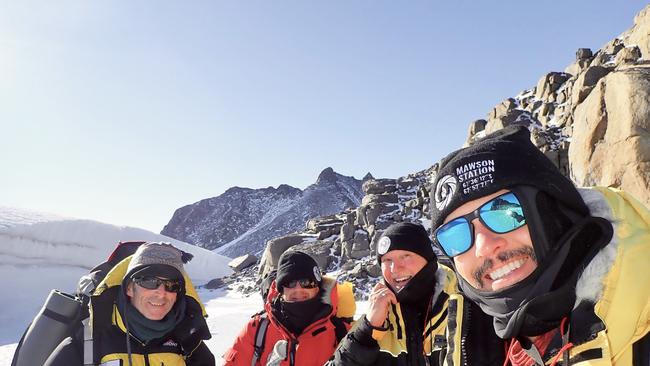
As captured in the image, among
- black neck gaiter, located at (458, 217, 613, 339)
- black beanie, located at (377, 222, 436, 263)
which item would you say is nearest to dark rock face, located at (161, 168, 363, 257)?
black beanie, located at (377, 222, 436, 263)

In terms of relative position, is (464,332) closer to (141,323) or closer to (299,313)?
(299,313)

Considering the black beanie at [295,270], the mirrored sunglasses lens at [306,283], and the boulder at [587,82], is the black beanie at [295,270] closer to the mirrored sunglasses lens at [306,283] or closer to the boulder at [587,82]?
the mirrored sunglasses lens at [306,283]

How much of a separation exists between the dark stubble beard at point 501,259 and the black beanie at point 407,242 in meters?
1.66

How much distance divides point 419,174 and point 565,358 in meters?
34.7

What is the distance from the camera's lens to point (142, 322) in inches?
120

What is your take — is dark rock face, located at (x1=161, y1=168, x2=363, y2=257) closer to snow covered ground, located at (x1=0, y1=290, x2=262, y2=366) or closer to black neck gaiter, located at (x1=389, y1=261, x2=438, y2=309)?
snow covered ground, located at (x1=0, y1=290, x2=262, y2=366)

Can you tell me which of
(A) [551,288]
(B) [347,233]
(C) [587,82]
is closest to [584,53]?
(C) [587,82]

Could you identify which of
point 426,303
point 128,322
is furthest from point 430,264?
point 128,322

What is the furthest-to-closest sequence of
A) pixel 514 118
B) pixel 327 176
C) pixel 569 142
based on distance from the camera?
pixel 327 176 → pixel 514 118 → pixel 569 142

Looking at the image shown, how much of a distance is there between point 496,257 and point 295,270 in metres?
2.42

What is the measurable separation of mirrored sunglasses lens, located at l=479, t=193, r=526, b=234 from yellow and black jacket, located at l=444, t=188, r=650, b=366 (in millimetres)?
220

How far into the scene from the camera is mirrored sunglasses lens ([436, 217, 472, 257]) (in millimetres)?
1456

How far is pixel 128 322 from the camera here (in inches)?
119

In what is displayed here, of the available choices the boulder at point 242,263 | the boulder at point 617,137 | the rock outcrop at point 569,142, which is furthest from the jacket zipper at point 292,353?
the boulder at point 242,263
